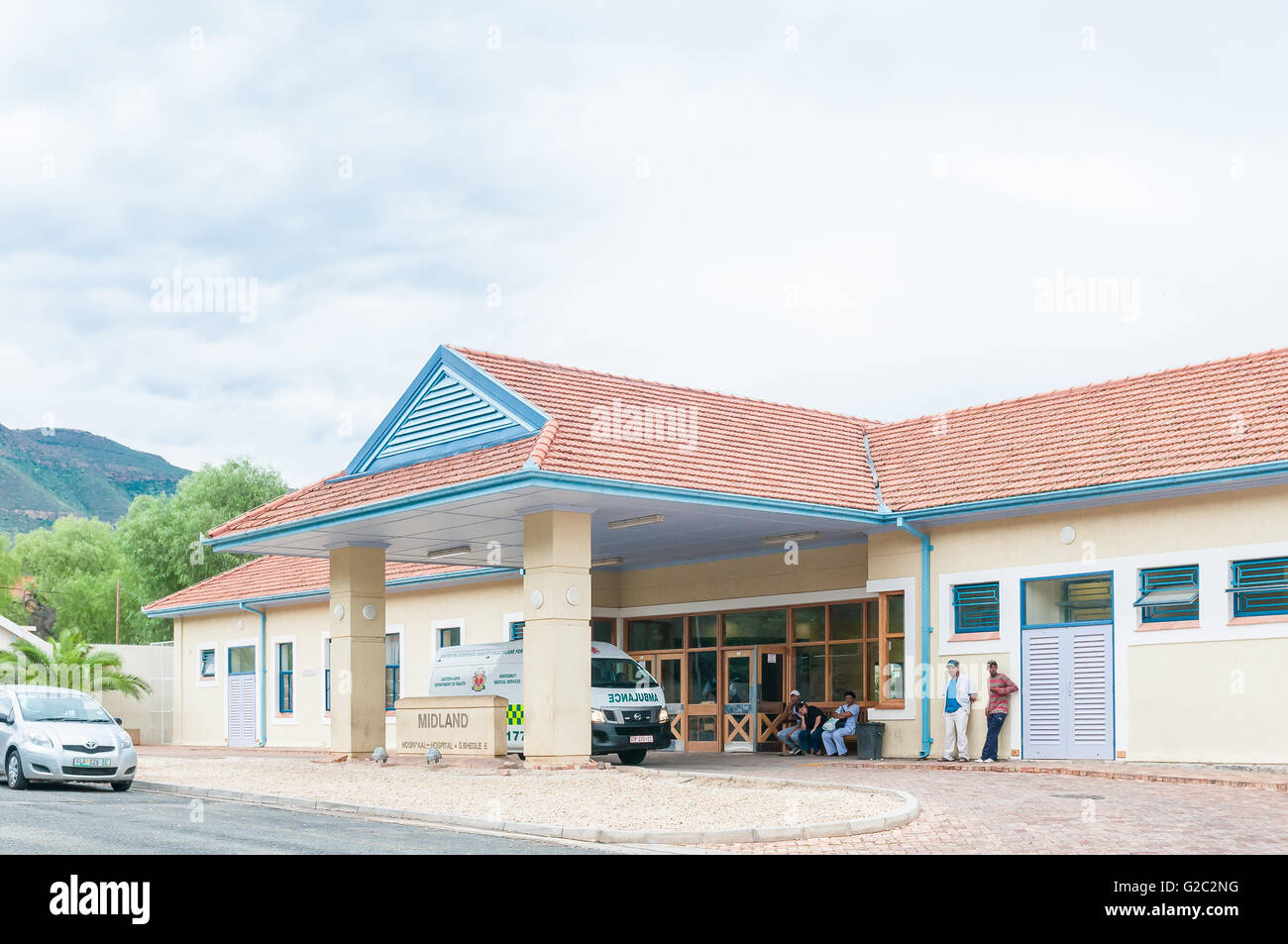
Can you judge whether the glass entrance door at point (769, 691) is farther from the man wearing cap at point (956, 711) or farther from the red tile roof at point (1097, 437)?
the man wearing cap at point (956, 711)

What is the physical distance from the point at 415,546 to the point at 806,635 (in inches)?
306

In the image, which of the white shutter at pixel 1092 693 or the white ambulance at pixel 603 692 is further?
the white ambulance at pixel 603 692

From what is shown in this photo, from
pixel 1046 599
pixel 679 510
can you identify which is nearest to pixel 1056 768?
pixel 1046 599

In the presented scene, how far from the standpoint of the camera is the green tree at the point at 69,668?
4152cm

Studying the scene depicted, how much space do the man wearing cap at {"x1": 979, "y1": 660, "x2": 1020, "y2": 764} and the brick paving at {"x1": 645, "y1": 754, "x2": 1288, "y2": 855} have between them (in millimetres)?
799

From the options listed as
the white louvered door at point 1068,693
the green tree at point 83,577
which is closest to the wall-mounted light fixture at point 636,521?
the white louvered door at point 1068,693

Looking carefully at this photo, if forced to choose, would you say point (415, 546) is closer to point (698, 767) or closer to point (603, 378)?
point (603, 378)

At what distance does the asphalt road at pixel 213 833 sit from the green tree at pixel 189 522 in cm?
5135

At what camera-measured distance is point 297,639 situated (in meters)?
37.7

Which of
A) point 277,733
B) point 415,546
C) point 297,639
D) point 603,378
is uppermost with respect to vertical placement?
point 603,378

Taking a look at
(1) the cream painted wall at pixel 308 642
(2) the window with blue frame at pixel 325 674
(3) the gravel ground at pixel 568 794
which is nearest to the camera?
(3) the gravel ground at pixel 568 794

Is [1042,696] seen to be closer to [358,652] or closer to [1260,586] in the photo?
[1260,586]

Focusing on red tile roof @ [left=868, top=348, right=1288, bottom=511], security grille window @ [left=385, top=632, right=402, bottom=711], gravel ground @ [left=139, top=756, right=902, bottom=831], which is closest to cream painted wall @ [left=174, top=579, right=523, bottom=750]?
security grille window @ [left=385, top=632, right=402, bottom=711]

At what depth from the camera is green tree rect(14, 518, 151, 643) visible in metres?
77.6
